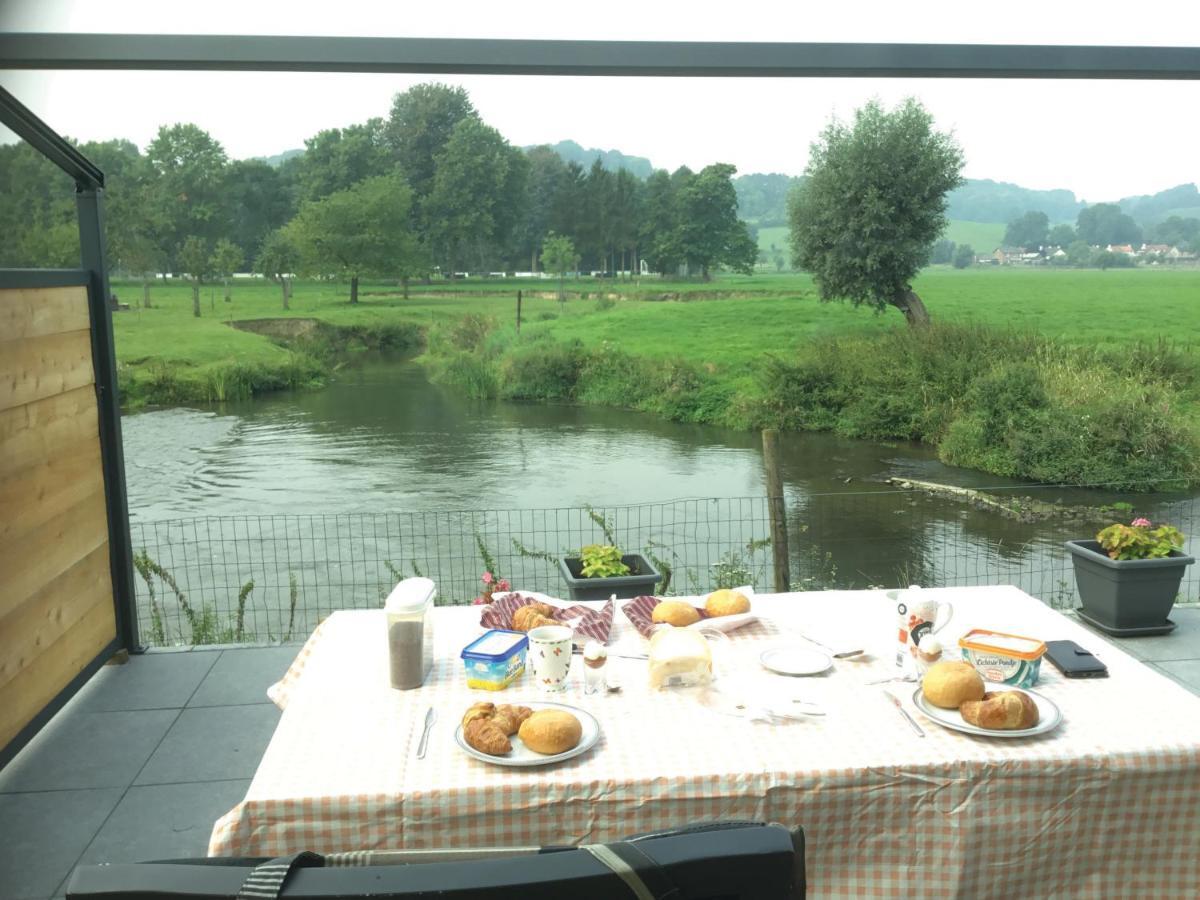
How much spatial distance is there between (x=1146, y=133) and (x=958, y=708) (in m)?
33.5

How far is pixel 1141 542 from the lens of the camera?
159 inches

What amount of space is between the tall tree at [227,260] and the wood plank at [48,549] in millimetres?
23370

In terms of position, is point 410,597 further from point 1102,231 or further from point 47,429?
point 1102,231

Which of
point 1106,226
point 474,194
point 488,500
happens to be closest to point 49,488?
point 488,500

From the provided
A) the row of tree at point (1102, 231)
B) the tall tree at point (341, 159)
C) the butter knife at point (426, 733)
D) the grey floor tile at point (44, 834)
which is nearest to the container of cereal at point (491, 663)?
the butter knife at point (426, 733)

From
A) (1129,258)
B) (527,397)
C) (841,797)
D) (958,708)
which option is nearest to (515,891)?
(841,797)

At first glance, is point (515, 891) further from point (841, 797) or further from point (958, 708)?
point (958, 708)

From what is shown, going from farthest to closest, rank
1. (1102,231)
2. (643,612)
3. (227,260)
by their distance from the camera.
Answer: (1102,231) → (227,260) → (643,612)

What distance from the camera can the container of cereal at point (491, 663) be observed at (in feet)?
6.55

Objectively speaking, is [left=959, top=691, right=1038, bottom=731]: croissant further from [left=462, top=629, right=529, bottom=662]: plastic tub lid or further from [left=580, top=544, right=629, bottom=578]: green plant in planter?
[left=580, top=544, right=629, bottom=578]: green plant in planter

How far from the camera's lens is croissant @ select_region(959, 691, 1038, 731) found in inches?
69.8

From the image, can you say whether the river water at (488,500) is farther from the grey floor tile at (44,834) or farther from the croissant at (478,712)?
the croissant at (478,712)

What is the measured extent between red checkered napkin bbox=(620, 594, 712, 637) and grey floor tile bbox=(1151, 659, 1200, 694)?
7.07ft

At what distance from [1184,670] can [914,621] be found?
2.21 m
